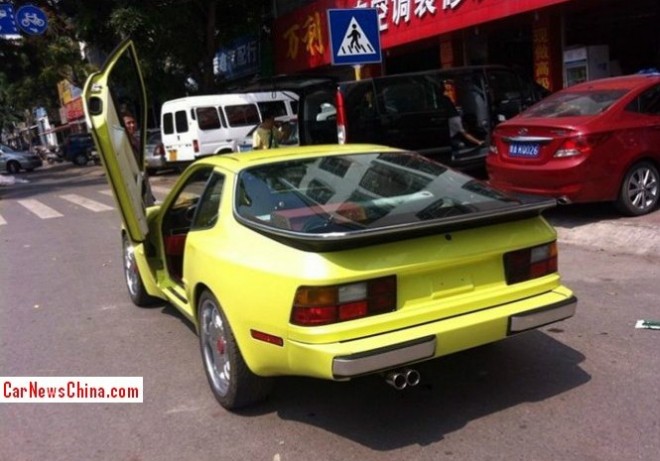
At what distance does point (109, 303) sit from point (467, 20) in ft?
30.6

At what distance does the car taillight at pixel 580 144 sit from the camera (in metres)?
7.13

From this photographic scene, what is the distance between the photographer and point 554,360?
4156 mm

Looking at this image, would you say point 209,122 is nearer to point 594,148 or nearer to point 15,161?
point 594,148

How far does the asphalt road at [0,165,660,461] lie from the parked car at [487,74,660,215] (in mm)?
1470

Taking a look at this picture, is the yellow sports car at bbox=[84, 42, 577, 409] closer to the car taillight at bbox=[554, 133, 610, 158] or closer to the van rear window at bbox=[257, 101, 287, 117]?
the car taillight at bbox=[554, 133, 610, 158]

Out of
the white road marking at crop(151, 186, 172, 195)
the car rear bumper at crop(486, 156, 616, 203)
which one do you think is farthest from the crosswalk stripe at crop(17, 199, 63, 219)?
the car rear bumper at crop(486, 156, 616, 203)

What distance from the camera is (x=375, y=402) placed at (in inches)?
148

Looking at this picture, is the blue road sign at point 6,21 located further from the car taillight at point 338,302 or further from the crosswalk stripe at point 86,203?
the car taillight at point 338,302

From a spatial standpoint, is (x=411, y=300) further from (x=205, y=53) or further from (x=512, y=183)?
(x=205, y=53)

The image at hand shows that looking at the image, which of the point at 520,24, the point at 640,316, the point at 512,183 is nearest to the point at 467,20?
the point at 520,24

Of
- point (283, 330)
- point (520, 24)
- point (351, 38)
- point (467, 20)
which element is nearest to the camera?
point (283, 330)

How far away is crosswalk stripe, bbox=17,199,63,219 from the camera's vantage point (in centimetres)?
1372

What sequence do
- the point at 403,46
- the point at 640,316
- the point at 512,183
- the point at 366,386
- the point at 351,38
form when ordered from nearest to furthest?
the point at 366,386
the point at 640,316
the point at 512,183
the point at 351,38
the point at 403,46

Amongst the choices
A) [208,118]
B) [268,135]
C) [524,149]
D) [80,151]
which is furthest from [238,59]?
[524,149]
